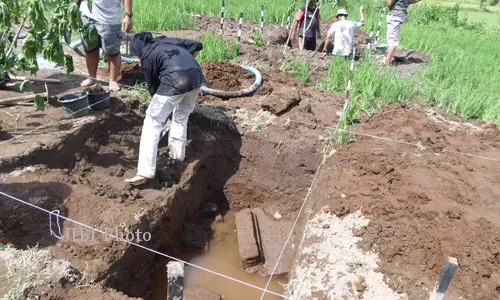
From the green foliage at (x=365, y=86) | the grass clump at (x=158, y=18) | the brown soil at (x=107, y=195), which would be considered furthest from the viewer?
the grass clump at (x=158, y=18)

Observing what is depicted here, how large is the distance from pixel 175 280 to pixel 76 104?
2816 mm

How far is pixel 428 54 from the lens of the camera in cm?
879

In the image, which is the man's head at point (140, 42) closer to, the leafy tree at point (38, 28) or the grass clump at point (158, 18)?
the leafy tree at point (38, 28)

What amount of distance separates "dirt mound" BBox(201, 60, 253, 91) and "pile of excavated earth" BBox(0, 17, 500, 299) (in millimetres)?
20

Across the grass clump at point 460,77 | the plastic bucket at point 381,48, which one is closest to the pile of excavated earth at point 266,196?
the grass clump at point 460,77

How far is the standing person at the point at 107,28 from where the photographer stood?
4410mm

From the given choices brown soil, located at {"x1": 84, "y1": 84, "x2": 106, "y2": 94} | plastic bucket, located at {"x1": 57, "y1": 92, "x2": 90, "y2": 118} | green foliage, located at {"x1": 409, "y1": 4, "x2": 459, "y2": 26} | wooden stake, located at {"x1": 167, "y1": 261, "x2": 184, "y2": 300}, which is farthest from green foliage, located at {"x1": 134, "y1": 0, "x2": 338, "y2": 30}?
wooden stake, located at {"x1": 167, "y1": 261, "x2": 184, "y2": 300}

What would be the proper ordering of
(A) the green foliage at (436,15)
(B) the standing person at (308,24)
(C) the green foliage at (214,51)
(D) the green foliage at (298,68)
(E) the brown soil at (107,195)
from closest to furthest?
(E) the brown soil at (107,195) → (D) the green foliage at (298,68) → (C) the green foliage at (214,51) → (B) the standing person at (308,24) → (A) the green foliage at (436,15)

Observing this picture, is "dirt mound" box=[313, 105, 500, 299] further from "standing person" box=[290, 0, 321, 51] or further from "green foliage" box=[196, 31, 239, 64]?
"standing person" box=[290, 0, 321, 51]

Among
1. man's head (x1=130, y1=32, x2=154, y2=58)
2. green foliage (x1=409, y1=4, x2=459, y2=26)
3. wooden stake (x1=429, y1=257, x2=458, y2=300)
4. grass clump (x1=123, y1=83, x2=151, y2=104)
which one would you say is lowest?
grass clump (x1=123, y1=83, x2=151, y2=104)

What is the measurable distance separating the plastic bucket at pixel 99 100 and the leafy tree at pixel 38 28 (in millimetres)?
669

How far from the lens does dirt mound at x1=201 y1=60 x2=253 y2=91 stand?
556 cm

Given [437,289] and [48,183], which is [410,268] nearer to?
[437,289]

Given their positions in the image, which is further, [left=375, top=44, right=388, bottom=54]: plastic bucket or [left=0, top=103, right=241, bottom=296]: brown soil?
[left=375, top=44, right=388, bottom=54]: plastic bucket
